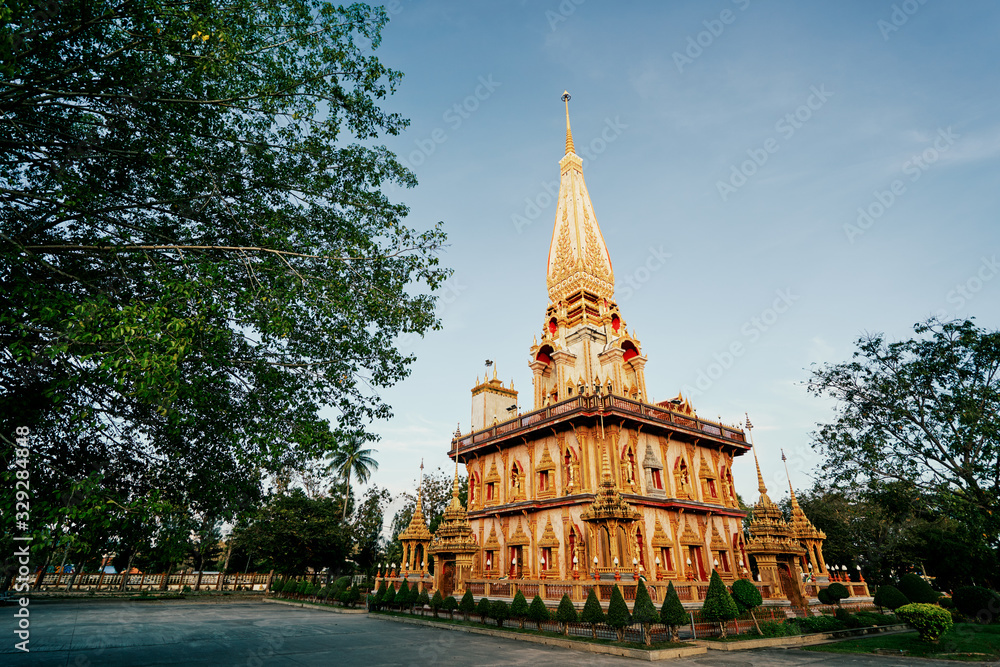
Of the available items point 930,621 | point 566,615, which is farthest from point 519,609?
point 930,621

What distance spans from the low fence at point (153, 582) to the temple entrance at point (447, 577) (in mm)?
28128

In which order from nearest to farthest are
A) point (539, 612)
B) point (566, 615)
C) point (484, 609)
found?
point (566, 615)
point (539, 612)
point (484, 609)

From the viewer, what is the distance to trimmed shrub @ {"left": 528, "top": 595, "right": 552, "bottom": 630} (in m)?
17.7

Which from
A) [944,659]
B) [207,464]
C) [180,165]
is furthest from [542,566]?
[180,165]

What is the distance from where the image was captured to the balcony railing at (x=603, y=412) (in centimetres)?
2461

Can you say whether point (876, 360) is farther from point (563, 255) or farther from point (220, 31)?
point (220, 31)

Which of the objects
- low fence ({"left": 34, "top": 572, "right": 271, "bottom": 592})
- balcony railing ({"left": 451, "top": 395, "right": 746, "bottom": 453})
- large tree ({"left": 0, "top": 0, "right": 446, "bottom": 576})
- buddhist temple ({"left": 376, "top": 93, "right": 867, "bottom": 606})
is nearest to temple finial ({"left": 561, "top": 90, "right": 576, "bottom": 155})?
buddhist temple ({"left": 376, "top": 93, "right": 867, "bottom": 606})

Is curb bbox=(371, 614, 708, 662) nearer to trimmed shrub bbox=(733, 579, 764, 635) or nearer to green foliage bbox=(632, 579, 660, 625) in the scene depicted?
green foliage bbox=(632, 579, 660, 625)

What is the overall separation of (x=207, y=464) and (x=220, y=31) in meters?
7.64

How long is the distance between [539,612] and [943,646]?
1188 centimetres

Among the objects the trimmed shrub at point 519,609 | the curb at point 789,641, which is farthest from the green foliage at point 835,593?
the trimmed shrub at point 519,609

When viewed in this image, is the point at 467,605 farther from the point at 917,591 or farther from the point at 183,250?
the point at 917,591

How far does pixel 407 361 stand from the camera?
11.3 metres

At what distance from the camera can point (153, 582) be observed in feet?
148
